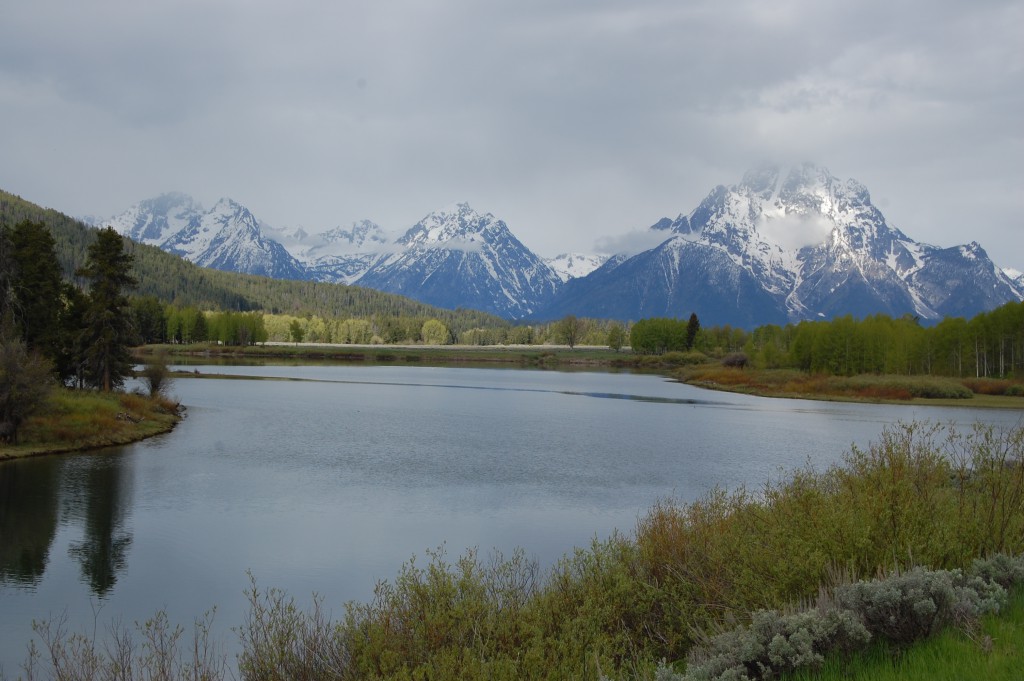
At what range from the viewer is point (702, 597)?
1257cm

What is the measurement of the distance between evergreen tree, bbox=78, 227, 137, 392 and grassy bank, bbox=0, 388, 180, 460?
296cm

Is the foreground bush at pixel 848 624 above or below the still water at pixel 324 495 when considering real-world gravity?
above

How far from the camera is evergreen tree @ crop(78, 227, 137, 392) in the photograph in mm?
57562

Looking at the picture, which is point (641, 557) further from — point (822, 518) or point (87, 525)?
point (87, 525)

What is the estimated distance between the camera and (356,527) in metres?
25.7

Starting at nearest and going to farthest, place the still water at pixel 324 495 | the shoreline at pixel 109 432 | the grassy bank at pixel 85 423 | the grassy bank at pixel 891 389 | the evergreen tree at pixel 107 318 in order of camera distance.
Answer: the still water at pixel 324 495 → the shoreline at pixel 109 432 → the grassy bank at pixel 85 423 → the evergreen tree at pixel 107 318 → the grassy bank at pixel 891 389

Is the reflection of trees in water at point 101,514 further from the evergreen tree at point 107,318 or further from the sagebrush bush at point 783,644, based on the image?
the evergreen tree at point 107,318

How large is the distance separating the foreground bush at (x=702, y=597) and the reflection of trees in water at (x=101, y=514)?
10.9 m

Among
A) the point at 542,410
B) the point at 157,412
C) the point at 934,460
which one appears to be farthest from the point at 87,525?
the point at 542,410

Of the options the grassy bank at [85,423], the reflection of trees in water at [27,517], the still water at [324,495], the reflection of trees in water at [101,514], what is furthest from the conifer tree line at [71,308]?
the reflection of trees in water at [101,514]

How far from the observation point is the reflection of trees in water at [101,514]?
20656mm

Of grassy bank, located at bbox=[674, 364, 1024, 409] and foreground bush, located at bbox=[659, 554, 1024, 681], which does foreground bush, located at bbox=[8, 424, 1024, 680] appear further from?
grassy bank, located at bbox=[674, 364, 1024, 409]

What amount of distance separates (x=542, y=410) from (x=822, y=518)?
200 ft

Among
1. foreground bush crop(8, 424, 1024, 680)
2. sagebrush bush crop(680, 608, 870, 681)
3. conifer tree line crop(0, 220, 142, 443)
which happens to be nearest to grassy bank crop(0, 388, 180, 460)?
conifer tree line crop(0, 220, 142, 443)
